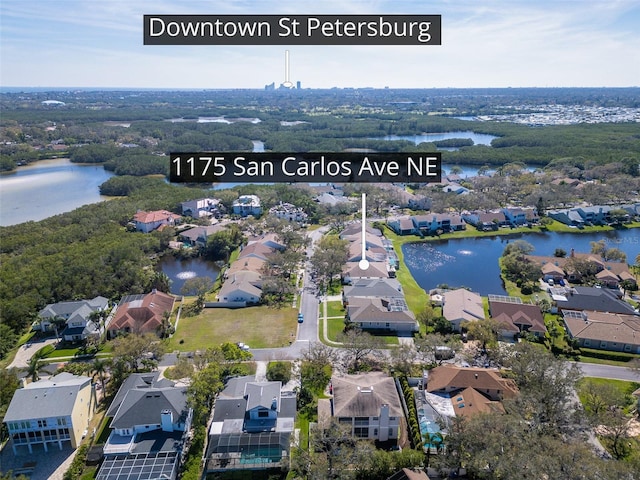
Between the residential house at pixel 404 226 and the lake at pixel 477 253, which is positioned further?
the residential house at pixel 404 226

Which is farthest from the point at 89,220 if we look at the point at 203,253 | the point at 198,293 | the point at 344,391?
the point at 344,391

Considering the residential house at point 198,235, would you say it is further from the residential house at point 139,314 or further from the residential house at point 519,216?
the residential house at point 519,216

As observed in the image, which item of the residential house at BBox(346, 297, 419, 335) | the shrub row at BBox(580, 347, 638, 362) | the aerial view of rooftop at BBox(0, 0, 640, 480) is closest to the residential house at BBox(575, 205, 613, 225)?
the aerial view of rooftop at BBox(0, 0, 640, 480)

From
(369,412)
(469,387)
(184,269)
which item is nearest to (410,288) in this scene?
(469,387)

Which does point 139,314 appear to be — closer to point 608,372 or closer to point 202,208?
point 202,208

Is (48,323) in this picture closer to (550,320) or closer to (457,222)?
(550,320)

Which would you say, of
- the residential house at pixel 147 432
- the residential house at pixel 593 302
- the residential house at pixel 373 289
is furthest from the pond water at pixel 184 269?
the residential house at pixel 593 302

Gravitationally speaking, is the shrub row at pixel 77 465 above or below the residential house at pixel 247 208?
below
